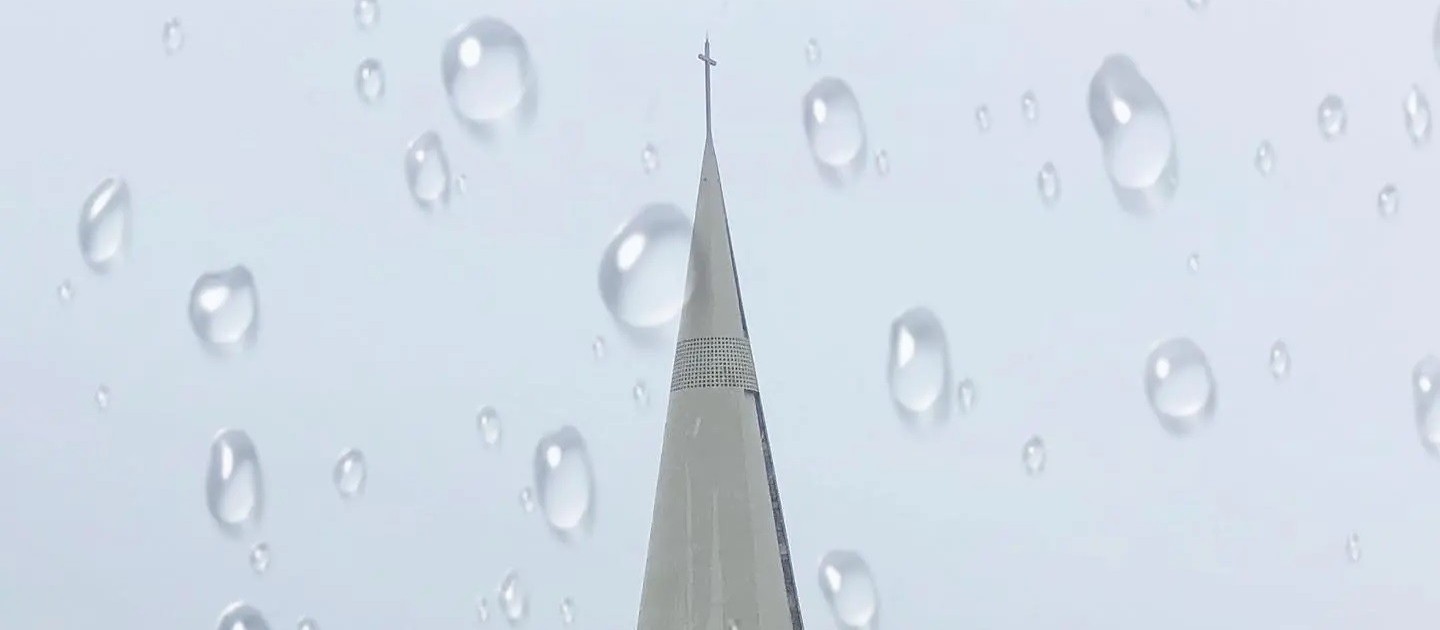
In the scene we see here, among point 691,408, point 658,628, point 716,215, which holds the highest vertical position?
point 716,215

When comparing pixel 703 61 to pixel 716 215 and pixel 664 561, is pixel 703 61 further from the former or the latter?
pixel 664 561

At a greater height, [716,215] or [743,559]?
[716,215]

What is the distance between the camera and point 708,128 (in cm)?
7656

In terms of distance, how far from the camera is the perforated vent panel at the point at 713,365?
7475 cm

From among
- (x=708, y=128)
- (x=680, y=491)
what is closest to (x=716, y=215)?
(x=708, y=128)

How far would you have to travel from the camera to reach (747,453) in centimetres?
7394

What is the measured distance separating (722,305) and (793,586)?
741cm

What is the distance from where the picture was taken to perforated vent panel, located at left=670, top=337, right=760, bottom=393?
74750mm

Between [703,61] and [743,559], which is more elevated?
[703,61]

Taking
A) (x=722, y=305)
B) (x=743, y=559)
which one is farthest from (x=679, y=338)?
(x=743, y=559)

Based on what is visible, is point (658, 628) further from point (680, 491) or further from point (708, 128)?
point (708, 128)

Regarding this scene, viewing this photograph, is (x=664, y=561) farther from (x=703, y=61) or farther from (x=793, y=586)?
(x=703, y=61)

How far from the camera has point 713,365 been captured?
7494 centimetres

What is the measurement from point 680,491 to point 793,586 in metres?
4.35
